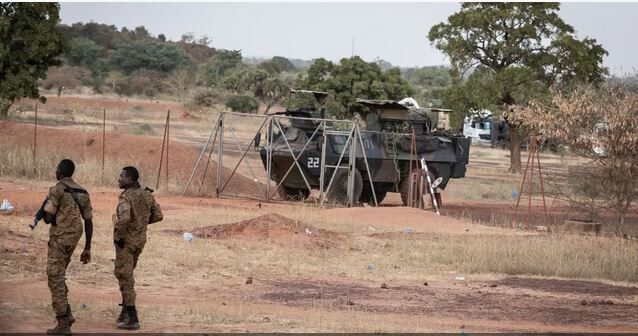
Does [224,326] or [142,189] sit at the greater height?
[142,189]

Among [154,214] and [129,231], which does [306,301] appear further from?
[129,231]

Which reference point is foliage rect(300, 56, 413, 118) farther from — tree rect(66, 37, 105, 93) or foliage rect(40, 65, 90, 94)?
tree rect(66, 37, 105, 93)

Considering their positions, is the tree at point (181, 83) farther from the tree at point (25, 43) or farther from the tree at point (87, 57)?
the tree at point (25, 43)

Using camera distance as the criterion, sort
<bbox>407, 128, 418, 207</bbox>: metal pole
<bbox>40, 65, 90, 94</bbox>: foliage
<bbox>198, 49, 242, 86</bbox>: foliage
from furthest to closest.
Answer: <bbox>198, 49, 242, 86</bbox>: foliage
<bbox>40, 65, 90, 94</bbox>: foliage
<bbox>407, 128, 418, 207</bbox>: metal pole

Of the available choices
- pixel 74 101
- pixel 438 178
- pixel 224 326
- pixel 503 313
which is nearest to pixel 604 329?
pixel 503 313

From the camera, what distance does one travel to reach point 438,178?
2586 centimetres

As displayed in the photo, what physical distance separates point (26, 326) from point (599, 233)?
13.5 meters

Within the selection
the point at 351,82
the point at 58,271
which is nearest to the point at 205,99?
the point at 351,82

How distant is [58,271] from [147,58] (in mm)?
82700

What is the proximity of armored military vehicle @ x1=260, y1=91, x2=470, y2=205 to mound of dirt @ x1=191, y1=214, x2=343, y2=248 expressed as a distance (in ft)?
18.4

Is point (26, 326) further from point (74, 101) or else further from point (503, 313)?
point (74, 101)

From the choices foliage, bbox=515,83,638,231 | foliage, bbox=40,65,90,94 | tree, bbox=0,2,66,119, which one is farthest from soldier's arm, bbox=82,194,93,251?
foliage, bbox=40,65,90,94

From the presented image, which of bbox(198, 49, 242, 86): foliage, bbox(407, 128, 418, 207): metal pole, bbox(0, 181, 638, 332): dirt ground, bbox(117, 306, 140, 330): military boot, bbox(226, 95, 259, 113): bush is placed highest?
bbox(198, 49, 242, 86): foliage

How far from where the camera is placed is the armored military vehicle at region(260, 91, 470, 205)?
2541 centimetres
